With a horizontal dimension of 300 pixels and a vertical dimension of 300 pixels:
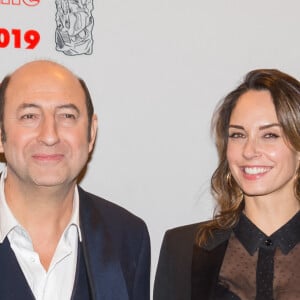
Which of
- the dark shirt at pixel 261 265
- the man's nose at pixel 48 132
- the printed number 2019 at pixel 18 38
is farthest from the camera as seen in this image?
the printed number 2019 at pixel 18 38

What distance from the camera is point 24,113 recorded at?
2229mm

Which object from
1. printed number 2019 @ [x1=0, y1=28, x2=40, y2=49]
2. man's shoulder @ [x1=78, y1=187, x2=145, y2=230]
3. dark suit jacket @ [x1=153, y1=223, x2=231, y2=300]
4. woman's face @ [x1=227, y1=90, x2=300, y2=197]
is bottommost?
dark suit jacket @ [x1=153, y1=223, x2=231, y2=300]

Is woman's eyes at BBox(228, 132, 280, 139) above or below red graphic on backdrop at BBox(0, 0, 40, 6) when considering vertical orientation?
below

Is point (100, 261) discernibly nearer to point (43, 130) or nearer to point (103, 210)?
point (103, 210)

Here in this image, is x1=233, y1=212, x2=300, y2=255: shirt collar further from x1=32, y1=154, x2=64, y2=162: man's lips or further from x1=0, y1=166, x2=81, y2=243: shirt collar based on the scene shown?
x1=32, y1=154, x2=64, y2=162: man's lips

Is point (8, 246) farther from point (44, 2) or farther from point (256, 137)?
point (44, 2)

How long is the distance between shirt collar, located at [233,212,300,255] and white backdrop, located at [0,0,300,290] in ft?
1.95

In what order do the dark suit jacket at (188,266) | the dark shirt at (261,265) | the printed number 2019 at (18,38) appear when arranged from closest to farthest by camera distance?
the dark shirt at (261,265) → the dark suit jacket at (188,266) → the printed number 2019 at (18,38)

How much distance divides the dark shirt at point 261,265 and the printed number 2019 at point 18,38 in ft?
3.60

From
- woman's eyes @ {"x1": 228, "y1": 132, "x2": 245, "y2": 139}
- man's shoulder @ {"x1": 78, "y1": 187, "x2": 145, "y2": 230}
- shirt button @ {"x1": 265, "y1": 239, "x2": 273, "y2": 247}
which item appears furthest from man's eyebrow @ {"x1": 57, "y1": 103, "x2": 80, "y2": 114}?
shirt button @ {"x1": 265, "y1": 239, "x2": 273, "y2": 247}

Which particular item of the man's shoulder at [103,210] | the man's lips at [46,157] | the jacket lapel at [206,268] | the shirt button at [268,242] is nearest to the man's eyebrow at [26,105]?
the man's lips at [46,157]

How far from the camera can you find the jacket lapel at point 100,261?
226cm

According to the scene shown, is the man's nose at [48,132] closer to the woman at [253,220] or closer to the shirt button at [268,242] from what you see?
the woman at [253,220]

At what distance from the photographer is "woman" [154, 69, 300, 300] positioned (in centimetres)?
233
